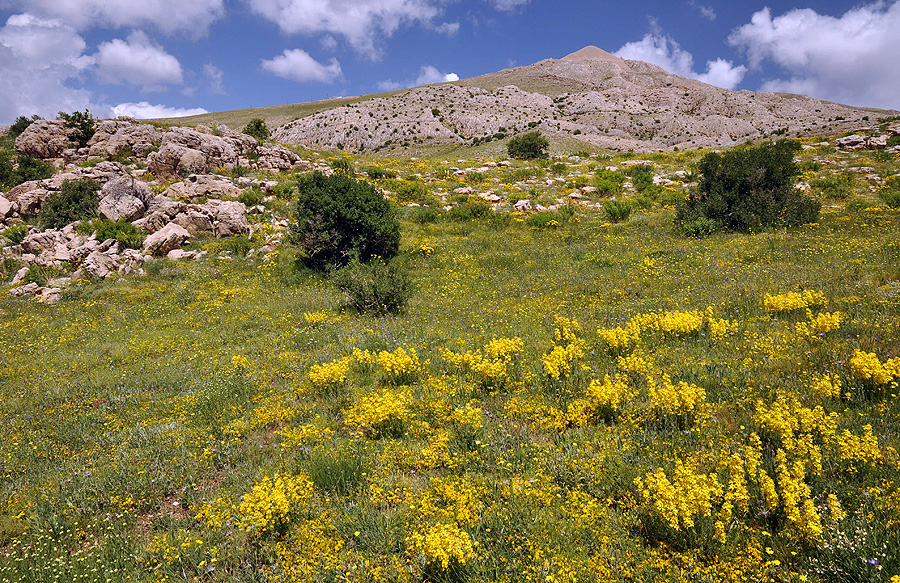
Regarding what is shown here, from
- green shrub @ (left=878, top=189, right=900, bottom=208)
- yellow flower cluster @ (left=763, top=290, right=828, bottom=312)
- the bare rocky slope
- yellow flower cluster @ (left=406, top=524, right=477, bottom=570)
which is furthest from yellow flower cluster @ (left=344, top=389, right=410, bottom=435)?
the bare rocky slope

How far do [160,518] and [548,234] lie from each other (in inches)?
622

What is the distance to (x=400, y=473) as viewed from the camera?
488cm

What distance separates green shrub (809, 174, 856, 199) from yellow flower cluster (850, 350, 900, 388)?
61.5 ft

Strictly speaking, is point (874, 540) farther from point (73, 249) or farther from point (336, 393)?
point (73, 249)

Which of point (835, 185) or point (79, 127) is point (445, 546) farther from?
point (79, 127)

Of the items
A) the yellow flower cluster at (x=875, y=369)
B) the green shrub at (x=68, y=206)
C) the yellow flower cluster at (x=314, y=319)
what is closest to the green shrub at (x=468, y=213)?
the yellow flower cluster at (x=314, y=319)

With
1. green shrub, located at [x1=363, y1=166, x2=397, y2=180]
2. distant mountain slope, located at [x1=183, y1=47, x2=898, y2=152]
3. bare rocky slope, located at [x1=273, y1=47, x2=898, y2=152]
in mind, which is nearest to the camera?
green shrub, located at [x1=363, y1=166, x2=397, y2=180]

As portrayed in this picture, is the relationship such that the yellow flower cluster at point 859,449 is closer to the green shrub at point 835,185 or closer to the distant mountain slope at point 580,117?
the green shrub at point 835,185

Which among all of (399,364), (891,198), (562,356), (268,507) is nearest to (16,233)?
(399,364)

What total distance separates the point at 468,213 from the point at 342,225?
7.30 m

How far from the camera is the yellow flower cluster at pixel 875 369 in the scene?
4.86 m

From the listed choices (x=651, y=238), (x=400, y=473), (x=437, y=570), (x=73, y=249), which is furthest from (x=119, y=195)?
(x=651, y=238)

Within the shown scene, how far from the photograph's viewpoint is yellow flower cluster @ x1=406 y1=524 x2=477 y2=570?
3.38 m

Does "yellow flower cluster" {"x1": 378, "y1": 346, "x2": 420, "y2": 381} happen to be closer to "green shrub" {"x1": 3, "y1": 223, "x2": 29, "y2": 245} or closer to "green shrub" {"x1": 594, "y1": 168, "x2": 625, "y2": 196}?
"green shrub" {"x1": 594, "y1": 168, "x2": 625, "y2": 196}
